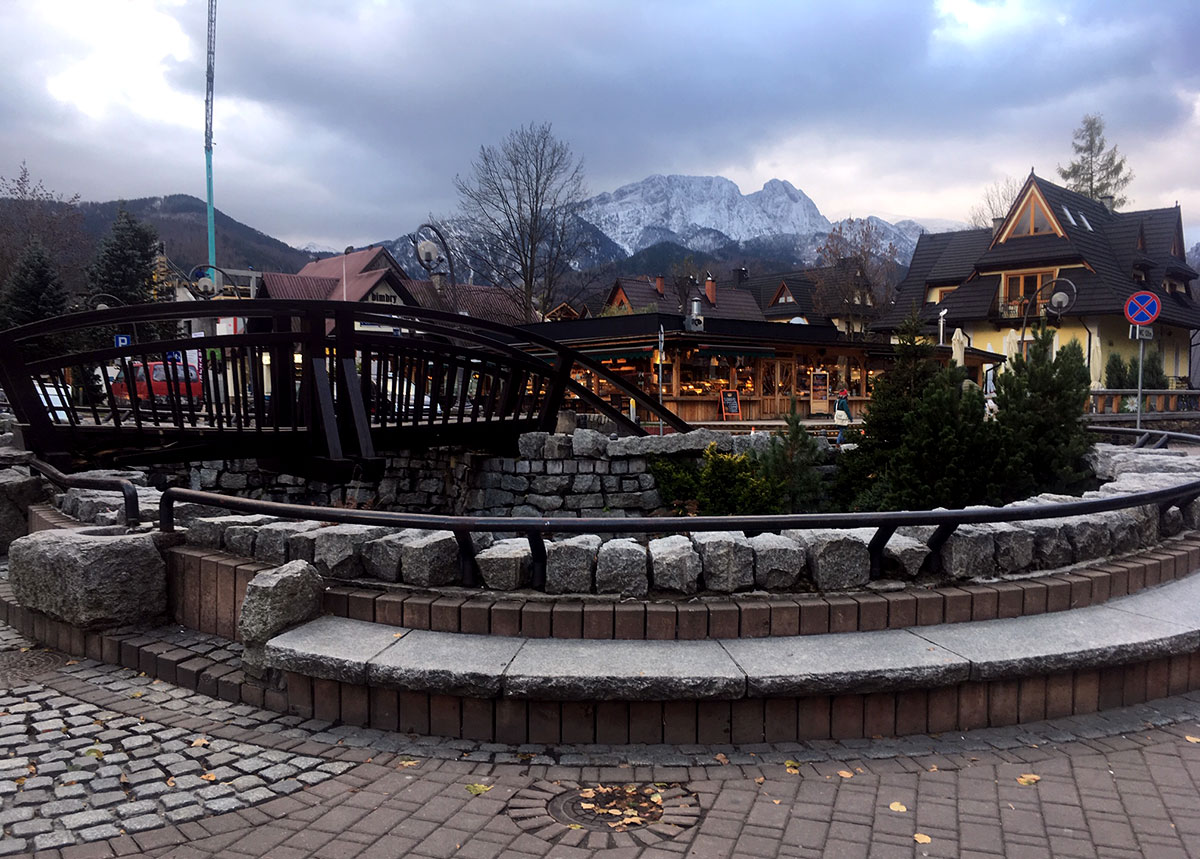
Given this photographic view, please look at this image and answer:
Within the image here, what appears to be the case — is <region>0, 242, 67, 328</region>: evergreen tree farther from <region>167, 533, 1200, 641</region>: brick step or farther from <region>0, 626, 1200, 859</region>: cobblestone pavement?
<region>0, 626, 1200, 859</region>: cobblestone pavement

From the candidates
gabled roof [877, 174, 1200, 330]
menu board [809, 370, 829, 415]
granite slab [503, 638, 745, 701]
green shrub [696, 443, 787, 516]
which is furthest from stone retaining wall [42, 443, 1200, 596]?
gabled roof [877, 174, 1200, 330]

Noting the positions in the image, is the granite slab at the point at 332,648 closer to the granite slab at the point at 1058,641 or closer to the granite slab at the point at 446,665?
the granite slab at the point at 446,665

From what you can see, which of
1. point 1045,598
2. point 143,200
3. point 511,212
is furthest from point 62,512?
point 143,200

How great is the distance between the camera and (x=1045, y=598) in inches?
152

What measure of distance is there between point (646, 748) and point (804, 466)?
8943 mm

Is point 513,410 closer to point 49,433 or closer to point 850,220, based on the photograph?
point 49,433

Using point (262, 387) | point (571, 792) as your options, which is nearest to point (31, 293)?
point (262, 387)

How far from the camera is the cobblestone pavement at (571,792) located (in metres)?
2.49

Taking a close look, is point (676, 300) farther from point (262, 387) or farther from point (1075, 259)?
point (262, 387)

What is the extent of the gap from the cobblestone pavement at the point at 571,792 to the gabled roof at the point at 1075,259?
35.3 meters

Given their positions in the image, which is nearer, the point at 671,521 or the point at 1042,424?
the point at 671,521

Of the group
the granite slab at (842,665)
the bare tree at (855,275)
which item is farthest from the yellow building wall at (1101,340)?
the granite slab at (842,665)

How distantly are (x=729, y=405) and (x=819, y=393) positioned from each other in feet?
15.1

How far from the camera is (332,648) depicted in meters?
3.42
